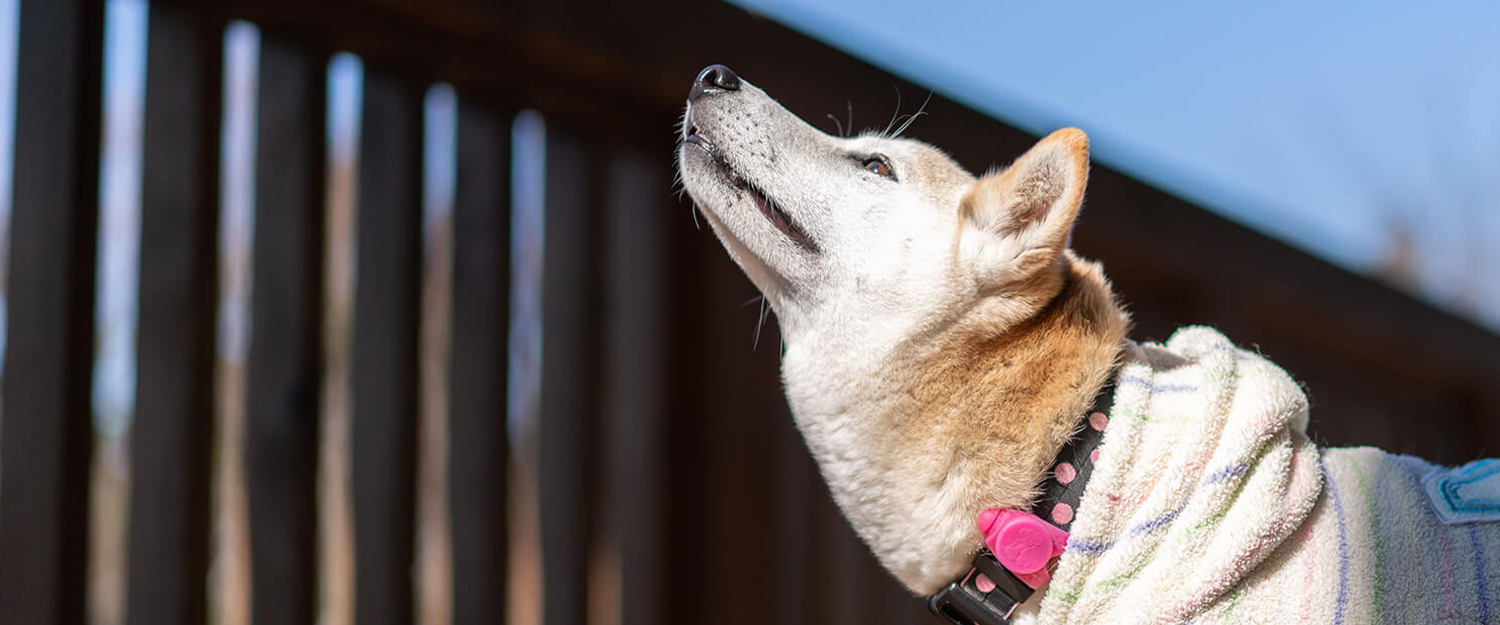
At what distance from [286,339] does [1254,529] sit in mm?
1445

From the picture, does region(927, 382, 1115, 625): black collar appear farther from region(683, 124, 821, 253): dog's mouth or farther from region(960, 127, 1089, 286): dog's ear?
region(683, 124, 821, 253): dog's mouth

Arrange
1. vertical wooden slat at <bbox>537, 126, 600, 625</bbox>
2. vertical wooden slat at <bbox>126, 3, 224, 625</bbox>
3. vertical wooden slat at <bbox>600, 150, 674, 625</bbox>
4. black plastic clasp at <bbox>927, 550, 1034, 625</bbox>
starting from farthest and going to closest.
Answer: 1. vertical wooden slat at <bbox>600, 150, 674, 625</bbox>
2. vertical wooden slat at <bbox>537, 126, 600, 625</bbox>
3. vertical wooden slat at <bbox>126, 3, 224, 625</bbox>
4. black plastic clasp at <bbox>927, 550, 1034, 625</bbox>

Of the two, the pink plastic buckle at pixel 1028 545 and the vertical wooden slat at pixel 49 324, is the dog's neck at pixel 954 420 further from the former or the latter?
the vertical wooden slat at pixel 49 324

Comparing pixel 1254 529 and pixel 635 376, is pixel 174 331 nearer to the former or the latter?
pixel 635 376

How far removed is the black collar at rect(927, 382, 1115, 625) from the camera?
4.32ft

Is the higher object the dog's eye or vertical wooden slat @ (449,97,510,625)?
the dog's eye

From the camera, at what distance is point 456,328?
205cm

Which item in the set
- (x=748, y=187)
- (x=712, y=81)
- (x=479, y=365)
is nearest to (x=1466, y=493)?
(x=748, y=187)

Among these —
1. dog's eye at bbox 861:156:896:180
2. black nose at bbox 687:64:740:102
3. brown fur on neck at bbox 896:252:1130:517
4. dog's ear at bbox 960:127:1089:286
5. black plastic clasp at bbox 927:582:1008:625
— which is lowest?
black plastic clasp at bbox 927:582:1008:625

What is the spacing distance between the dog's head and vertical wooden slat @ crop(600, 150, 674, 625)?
29.4 inches

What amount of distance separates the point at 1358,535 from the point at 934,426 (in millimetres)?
509

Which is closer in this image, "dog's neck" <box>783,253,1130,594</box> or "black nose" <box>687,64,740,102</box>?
"dog's neck" <box>783,253,1130,594</box>

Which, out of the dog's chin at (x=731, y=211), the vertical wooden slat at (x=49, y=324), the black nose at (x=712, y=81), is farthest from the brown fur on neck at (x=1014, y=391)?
the vertical wooden slat at (x=49, y=324)

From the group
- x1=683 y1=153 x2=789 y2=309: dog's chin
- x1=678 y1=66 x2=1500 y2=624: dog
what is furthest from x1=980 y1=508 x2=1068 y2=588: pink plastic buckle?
x1=683 y1=153 x2=789 y2=309: dog's chin
